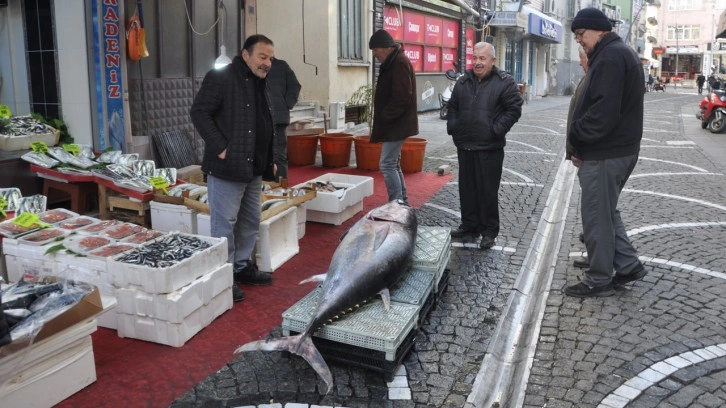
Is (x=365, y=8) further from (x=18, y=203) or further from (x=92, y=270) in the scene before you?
(x=92, y=270)

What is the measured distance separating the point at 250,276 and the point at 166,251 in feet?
3.42

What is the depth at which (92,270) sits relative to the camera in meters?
4.23

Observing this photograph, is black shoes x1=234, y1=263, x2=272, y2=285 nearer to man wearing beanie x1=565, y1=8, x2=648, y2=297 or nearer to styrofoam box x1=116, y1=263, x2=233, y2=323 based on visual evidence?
styrofoam box x1=116, y1=263, x2=233, y2=323

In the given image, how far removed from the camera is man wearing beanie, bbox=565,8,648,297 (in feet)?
15.4

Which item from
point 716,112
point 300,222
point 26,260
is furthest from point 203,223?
point 716,112

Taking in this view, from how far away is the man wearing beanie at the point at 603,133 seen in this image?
4680mm

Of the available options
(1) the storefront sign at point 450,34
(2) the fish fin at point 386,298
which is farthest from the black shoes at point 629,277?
(1) the storefront sign at point 450,34

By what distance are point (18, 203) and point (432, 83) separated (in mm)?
17941

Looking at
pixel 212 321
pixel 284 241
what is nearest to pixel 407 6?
pixel 284 241

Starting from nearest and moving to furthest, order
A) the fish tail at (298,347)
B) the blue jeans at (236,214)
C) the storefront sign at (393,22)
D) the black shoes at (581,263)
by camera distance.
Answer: the fish tail at (298,347), the blue jeans at (236,214), the black shoes at (581,263), the storefront sign at (393,22)

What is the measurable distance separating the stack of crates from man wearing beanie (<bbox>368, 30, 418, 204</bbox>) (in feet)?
9.35

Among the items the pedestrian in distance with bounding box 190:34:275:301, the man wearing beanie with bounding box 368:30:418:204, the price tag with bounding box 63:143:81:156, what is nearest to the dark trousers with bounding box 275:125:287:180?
the man wearing beanie with bounding box 368:30:418:204

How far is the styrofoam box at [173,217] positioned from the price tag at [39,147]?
5.04ft

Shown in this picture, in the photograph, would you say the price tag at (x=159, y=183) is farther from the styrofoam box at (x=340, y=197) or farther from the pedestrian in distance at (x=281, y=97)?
the pedestrian in distance at (x=281, y=97)
